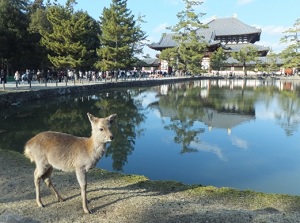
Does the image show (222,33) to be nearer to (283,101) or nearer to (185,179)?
(283,101)

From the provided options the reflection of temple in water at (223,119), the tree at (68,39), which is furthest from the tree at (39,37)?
the reflection of temple in water at (223,119)

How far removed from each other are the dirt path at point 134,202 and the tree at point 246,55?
55.2 metres

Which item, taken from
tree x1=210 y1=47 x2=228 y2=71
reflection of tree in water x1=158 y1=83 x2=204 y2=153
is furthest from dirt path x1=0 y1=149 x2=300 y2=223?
tree x1=210 y1=47 x2=228 y2=71

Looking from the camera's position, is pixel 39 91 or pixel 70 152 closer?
pixel 70 152

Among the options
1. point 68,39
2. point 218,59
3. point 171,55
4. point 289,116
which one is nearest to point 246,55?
point 218,59

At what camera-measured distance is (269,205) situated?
17.6 feet

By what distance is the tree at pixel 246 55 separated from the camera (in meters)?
57.3

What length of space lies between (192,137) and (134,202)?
314 inches

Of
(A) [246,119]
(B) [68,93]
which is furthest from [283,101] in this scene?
(B) [68,93]

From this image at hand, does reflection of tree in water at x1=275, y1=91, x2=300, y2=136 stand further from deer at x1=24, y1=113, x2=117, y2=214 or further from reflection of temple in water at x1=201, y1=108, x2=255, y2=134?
deer at x1=24, y1=113, x2=117, y2=214

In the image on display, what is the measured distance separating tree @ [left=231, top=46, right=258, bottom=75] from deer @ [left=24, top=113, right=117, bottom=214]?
186 ft

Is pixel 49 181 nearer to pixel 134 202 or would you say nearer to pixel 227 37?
pixel 134 202

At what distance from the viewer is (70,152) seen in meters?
4.73

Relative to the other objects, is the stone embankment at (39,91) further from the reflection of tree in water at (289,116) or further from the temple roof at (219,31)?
the temple roof at (219,31)
